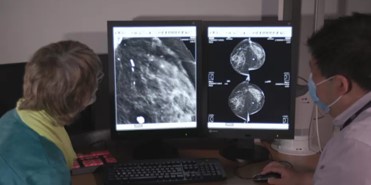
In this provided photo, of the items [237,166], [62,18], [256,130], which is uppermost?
[62,18]

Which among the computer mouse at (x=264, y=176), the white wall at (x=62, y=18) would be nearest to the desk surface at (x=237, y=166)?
the computer mouse at (x=264, y=176)

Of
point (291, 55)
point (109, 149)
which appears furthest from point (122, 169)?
point (291, 55)

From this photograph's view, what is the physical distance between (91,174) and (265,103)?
71cm

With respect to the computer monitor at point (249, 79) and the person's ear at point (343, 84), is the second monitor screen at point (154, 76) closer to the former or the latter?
the computer monitor at point (249, 79)

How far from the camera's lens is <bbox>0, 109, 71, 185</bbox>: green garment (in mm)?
1262

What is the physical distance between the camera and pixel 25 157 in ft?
4.15

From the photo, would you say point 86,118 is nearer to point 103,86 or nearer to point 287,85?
point 103,86

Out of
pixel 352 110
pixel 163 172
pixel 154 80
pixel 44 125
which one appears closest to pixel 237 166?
pixel 163 172

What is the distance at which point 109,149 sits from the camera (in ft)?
6.98

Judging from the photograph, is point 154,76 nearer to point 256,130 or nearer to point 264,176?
point 256,130

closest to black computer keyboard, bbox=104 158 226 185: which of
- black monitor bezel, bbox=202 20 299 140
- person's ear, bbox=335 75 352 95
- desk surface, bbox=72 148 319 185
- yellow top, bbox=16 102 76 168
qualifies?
desk surface, bbox=72 148 319 185

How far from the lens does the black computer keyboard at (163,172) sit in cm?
178

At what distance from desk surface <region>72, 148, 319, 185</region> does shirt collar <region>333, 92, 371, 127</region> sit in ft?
1.48

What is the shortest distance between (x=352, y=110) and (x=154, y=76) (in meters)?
0.79
